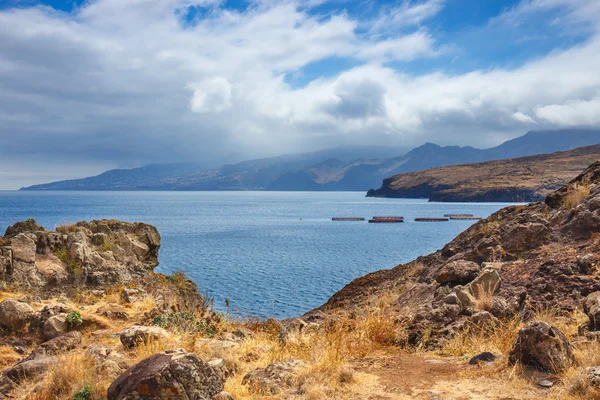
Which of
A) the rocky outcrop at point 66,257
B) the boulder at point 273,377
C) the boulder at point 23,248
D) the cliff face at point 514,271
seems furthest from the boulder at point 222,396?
the boulder at point 23,248

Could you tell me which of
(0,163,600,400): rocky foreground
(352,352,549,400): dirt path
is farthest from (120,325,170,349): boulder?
(352,352,549,400): dirt path

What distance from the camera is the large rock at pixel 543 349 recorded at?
6.53 meters

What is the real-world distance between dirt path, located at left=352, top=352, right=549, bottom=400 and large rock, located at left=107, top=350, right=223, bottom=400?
2310mm

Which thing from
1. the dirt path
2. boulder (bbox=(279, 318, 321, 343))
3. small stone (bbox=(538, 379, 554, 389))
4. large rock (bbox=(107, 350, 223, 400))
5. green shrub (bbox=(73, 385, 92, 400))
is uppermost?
large rock (bbox=(107, 350, 223, 400))

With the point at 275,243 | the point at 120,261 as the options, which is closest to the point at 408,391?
the point at 120,261

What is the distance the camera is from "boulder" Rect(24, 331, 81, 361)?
8602 mm

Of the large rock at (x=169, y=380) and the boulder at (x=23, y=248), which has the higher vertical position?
the boulder at (x=23, y=248)

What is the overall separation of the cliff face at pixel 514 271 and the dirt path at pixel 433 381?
1535 millimetres

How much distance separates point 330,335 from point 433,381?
2.35 meters

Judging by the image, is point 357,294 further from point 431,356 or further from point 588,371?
point 588,371

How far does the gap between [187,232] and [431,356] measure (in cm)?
7473

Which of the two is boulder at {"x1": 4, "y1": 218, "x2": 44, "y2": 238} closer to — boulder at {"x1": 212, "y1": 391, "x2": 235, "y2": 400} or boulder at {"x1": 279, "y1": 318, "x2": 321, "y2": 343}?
boulder at {"x1": 279, "y1": 318, "x2": 321, "y2": 343}

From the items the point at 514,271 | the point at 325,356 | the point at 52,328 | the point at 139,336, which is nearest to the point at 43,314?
the point at 52,328

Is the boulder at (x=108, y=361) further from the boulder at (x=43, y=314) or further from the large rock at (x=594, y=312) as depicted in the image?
the large rock at (x=594, y=312)
